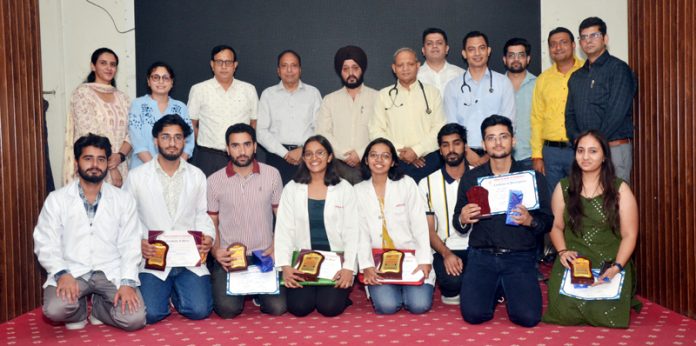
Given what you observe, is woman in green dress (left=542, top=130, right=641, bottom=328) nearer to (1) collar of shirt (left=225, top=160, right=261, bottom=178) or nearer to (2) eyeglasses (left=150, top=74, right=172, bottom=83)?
(1) collar of shirt (left=225, top=160, right=261, bottom=178)

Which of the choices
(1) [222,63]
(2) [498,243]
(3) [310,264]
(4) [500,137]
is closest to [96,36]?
(1) [222,63]

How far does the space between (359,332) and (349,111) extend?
2.26 meters

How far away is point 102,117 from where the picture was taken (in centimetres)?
606

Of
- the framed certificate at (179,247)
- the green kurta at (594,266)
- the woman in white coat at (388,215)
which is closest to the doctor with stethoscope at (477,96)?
the woman in white coat at (388,215)

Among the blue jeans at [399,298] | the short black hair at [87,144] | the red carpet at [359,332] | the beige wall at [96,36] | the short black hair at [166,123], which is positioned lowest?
the red carpet at [359,332]

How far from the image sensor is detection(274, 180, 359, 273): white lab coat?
5387 millimetres

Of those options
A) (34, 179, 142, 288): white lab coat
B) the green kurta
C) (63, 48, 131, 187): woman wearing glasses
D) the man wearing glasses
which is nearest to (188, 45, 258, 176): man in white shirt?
(63, 48, 131, 187): woman wearing glasses

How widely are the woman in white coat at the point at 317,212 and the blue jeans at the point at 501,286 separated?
32.5 inches

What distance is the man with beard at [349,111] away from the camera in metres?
6.36

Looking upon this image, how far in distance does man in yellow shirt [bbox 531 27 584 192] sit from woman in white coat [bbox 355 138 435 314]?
49.3 inches

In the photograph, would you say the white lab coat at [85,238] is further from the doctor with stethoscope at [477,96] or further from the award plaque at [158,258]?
the doctor with stethoscope at [477,96]

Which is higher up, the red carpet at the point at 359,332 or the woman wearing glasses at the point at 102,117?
the woman wearing glasses at the point at 102,117

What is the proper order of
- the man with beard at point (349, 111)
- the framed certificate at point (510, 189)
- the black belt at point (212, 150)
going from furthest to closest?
the black belt at point (212, 150) → the man with beard at point (349, 111) → the framed certificate at point (510, 189)

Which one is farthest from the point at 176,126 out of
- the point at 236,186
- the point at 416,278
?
the point at 416,278
